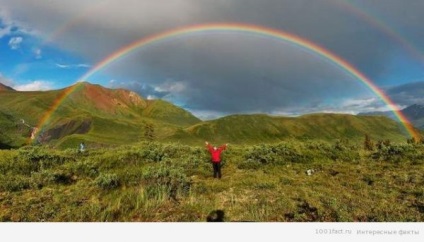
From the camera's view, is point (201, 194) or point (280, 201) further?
point (201, 194)

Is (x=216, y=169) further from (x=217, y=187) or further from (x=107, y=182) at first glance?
(x=107, y=182)

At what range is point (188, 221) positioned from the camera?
14.0m

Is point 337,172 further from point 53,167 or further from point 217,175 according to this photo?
point 53,167

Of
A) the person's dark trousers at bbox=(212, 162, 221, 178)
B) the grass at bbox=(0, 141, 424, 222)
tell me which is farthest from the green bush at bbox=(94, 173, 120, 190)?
the person's dark trousers at bbox=(212, 162, 221, 178)

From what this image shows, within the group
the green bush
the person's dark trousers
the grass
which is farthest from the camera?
the person's dark trousers

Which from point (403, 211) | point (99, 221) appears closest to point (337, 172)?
point (403, 211)

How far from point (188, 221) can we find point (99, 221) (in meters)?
2.79

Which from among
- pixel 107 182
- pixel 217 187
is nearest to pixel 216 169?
pixel 217 187

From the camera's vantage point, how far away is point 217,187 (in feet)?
58.1

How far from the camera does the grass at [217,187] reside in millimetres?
14453

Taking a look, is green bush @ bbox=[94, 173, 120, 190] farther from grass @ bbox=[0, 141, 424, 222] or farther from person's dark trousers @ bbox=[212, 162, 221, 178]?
person's dark trousers @ bbox=[212, 162, 221, 178]

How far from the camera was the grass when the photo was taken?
14453 millimetres

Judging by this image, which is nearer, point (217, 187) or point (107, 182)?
point (217, 187)
